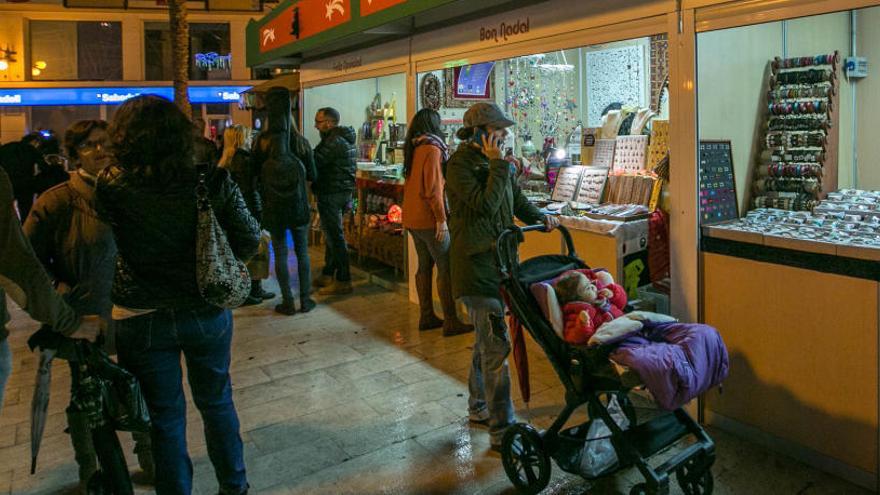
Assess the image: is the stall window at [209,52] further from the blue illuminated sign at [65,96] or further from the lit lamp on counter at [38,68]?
the lit lamp on counter at [38,68]

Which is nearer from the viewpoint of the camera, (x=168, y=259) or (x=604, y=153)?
(x=168, y=259)

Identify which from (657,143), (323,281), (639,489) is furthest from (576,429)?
(323,281)

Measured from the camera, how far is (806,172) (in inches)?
171

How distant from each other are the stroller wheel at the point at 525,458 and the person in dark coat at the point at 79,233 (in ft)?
6.33

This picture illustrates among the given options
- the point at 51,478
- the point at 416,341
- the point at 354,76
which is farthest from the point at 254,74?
the point at 51,478

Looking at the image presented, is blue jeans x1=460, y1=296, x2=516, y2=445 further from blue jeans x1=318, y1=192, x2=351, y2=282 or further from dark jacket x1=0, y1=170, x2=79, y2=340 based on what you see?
blue jeans x1=318, y1=192, x2=351, y2=282

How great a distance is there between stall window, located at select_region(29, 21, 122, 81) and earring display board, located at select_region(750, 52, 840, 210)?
885 inches

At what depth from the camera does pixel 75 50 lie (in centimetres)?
2239

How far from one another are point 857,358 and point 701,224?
1069 millimetres

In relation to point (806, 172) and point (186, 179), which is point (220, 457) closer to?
point (186, 179)

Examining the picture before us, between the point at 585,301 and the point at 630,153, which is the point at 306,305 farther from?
the point at 585,301

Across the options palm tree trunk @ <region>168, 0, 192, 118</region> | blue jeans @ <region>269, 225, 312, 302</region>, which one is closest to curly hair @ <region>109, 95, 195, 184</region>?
blue jeans @ <region>269, 225, 312, 302</region>

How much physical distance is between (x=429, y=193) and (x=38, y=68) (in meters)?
21.8

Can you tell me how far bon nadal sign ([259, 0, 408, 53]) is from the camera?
6.04 meters
